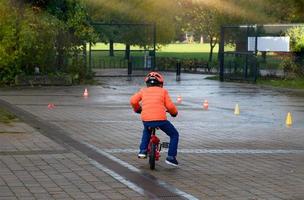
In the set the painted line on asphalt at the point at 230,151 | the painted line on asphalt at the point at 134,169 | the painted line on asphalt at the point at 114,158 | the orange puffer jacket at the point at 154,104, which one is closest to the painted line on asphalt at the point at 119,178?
the painted line on asphalt at the point at 134,169

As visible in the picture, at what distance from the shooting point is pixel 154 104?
31.0ft

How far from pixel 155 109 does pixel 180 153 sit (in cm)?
172

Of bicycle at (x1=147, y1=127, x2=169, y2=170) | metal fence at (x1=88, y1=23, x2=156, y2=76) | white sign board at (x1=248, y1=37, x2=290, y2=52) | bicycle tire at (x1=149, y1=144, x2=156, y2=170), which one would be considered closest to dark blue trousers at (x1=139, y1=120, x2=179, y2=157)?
bicycle at (x1=147, y1=127, x2=169, y2=170)

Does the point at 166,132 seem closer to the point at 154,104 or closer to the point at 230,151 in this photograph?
the point at 154,104

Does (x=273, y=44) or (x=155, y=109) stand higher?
(x=273, y=44)

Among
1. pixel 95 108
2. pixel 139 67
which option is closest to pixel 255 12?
pixel 139 67

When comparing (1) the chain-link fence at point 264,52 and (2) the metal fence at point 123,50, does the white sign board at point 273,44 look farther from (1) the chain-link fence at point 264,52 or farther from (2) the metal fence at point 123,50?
(2) the metal fence at point 123,50

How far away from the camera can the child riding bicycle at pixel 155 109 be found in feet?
31.0

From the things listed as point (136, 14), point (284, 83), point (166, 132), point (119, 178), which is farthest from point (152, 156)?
point (136, 14)

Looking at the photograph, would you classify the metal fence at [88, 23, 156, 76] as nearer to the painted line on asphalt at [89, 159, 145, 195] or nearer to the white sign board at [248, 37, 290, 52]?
the white sign board at [248, 37, 290, 52]

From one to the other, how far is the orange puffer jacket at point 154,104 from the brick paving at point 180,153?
0.78m

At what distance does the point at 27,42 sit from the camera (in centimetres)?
2667

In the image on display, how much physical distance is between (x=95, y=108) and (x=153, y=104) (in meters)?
9.03

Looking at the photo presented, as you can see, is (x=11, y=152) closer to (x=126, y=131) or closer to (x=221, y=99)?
(x=126, y=131)
